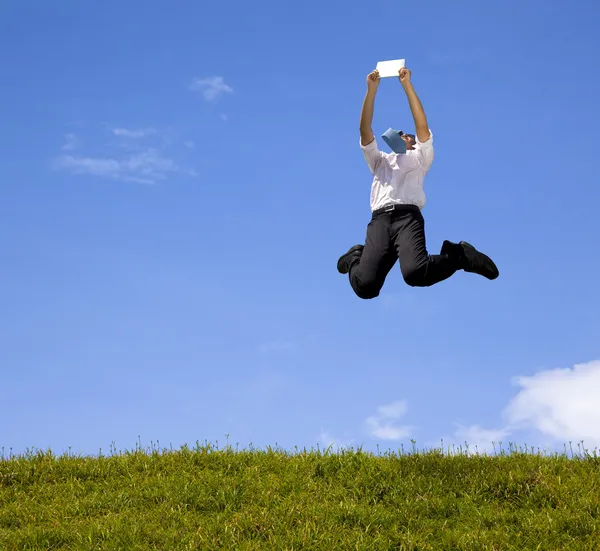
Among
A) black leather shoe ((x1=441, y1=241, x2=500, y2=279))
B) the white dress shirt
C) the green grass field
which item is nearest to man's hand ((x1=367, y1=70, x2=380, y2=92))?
the white dress shirt

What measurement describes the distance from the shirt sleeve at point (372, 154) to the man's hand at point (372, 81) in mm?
748

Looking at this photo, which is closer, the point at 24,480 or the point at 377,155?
the point at 377,155

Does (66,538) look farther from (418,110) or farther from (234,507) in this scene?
(418,110)

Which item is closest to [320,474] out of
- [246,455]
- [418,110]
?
[246,455]

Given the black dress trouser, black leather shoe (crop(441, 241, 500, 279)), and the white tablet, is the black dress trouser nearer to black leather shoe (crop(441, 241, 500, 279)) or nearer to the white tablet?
black leather shoe (crop(441, 241, 500, 279))

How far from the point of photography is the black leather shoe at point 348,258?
10.9 meters

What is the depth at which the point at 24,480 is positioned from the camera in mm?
11789

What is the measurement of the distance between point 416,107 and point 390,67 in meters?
0.59

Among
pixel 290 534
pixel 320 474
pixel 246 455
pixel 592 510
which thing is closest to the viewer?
Answer: pixel 290 534

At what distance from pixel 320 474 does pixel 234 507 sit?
152 cm

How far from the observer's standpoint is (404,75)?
9.84 metres

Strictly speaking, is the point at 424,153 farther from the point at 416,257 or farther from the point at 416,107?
the point at 416,257

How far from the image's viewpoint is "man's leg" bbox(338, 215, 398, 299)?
1003cm

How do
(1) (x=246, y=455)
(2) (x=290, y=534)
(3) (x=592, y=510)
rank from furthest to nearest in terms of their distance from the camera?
(1) (x=246, y=455) → (3) (x=592, y=510) → (2) (x=290, y=534)
